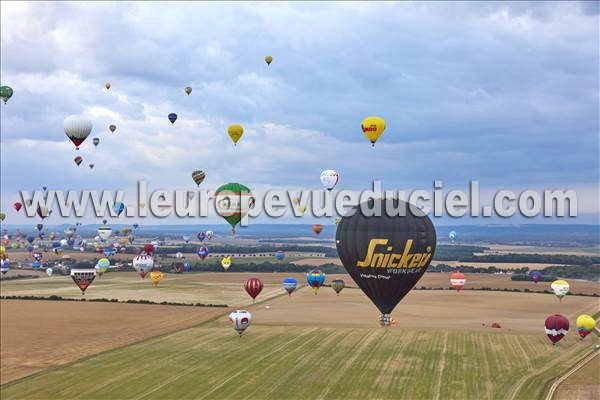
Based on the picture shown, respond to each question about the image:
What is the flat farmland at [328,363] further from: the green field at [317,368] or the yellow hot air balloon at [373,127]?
the yellow hot air balloon at [373,127]

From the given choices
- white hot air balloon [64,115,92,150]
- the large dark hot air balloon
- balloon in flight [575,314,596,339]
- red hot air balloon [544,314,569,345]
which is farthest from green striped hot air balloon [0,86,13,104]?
balloon in flight [575,314,596,339]

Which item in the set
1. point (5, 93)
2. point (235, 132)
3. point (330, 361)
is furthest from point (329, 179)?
point (5, 93)

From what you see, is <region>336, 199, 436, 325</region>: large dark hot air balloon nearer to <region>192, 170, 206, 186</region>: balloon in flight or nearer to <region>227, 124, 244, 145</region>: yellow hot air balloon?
<region>227, 124, 244, 145</region>: yellow hot air balloon

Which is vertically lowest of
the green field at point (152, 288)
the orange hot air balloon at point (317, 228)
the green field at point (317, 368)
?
the green field at point (152, 288)

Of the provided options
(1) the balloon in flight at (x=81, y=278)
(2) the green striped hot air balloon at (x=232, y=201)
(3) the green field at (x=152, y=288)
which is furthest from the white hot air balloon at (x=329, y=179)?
(1) the balloon in flight at (x=81, y=278)

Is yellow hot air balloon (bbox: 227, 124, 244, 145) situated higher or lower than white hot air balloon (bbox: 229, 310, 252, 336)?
higher
